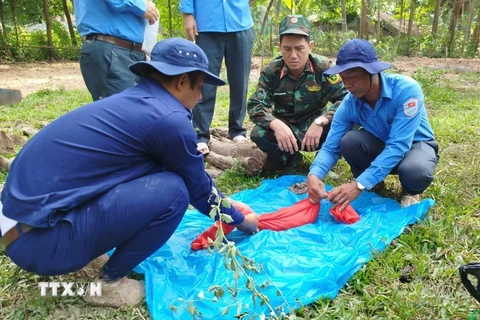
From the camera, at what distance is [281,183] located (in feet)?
10.7

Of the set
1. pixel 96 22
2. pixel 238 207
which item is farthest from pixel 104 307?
pixel 96 22

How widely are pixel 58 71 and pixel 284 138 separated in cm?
1119

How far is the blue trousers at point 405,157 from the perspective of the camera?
2502 mm

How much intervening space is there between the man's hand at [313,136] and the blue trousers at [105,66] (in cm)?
135

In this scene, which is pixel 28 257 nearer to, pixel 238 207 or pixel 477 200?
pixel 238 207

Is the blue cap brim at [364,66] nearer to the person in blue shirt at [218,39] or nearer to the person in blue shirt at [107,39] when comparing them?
the person in blue shirt at [107,39]

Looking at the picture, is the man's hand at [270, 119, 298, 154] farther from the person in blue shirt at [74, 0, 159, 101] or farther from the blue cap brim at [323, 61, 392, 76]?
the person in blue shirt at [74, 0, 159, 101]

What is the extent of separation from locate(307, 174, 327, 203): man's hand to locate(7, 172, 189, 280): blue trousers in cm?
100

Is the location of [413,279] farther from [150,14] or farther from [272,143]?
[150,14]

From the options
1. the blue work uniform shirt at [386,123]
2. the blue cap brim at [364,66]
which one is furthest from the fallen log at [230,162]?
the blue cap brim at [364,66]

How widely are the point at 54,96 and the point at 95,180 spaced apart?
6740mm

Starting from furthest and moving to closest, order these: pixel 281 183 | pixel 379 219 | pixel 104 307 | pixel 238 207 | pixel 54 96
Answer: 1. pixel 54 96
2. pixel 281 183
3. pixel 379 219
4. pixel 238 207
5. pixel 104 307

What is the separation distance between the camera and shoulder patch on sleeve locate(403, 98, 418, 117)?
8.15 ft

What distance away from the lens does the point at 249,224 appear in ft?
7.63
